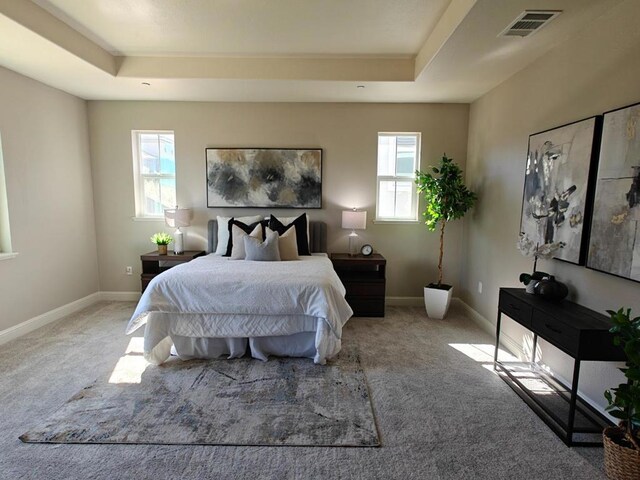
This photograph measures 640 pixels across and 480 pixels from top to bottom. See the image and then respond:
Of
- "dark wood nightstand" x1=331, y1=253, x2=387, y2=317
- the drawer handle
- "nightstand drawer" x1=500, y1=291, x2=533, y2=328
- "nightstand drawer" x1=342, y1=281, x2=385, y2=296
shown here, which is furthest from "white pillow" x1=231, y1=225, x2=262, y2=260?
the drawer handle

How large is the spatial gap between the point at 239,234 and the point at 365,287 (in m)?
1.65

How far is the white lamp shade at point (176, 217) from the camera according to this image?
170 inches

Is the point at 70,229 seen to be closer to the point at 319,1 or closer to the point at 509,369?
the point at 319,1

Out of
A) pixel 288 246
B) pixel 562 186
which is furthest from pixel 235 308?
pixel 562 186

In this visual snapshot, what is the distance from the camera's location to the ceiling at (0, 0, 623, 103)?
2.54 m

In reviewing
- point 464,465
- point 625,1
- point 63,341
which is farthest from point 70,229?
point 625,1

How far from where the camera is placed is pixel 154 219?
4605 millimetres

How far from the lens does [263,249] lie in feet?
11.9

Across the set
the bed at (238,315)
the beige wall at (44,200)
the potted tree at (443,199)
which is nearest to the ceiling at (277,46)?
the beige wall at (44,200)

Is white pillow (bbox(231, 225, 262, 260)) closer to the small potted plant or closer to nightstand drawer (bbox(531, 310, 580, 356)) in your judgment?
the small potted plant

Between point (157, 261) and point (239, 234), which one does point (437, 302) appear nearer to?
point (239, 234)

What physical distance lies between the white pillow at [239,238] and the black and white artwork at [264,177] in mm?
695

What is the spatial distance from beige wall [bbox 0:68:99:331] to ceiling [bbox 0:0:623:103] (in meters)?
0.29

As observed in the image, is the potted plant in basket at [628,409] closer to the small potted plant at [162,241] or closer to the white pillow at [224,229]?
the white pillow at [224,229]
